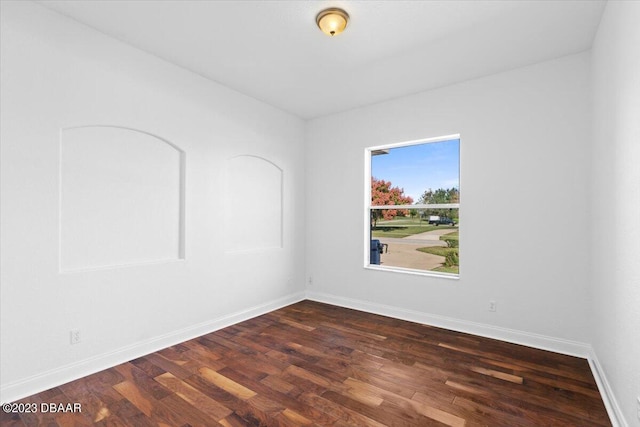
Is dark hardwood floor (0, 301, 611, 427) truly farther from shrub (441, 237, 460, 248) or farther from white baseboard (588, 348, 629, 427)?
shrub (441, 237, 460, 248)

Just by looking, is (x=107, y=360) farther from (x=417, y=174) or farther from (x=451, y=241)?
(x=417, y=174)

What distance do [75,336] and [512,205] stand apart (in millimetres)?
4172

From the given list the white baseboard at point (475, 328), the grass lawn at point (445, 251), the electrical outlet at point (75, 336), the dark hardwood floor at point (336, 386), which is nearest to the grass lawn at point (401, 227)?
the grass lawn at point (445, 251)

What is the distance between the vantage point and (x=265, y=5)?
2354 mm

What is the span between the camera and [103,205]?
2748mm

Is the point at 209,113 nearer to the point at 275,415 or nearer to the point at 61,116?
the point at 61,116

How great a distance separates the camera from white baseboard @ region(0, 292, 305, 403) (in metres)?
2.23

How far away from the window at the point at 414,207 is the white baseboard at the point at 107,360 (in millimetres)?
1982

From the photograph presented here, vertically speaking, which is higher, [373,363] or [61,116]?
[61,116]

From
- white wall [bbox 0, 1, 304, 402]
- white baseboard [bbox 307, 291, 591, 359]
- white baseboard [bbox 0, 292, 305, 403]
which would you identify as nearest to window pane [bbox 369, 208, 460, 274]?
white baseboard [bbox 307, 291, 591, 359]

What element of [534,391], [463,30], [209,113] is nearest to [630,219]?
[534,391]

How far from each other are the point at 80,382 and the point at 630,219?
12.8 feet

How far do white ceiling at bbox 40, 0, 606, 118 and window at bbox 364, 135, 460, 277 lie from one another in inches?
35.5

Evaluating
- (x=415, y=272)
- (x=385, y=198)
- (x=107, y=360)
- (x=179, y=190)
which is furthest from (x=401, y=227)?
(x=107, y=360)
